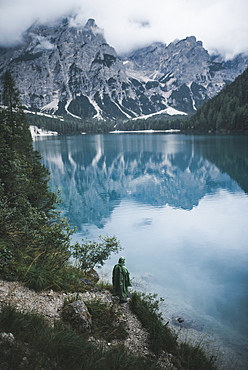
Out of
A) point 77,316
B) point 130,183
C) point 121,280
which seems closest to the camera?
point 77,316

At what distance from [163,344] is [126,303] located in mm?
2332

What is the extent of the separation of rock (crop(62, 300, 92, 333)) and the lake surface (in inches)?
188

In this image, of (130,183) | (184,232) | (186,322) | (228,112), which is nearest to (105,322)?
(186,322)

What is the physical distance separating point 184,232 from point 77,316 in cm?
1750

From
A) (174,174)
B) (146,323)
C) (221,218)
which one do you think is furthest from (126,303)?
(174,174)

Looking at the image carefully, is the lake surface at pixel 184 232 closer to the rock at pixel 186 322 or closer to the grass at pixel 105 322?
the rock at pixel 186 322

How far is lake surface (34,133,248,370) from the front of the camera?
11.8 m

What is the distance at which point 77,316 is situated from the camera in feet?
25.3

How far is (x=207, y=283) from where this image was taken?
15.0 metres

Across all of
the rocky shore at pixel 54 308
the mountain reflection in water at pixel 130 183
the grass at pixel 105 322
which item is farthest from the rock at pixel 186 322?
the mountain reflection in water at pixel 130 183

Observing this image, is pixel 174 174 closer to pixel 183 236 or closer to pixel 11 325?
pixel 183 236

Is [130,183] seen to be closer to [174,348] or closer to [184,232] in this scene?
[184,232]

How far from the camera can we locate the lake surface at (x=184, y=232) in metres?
11.8

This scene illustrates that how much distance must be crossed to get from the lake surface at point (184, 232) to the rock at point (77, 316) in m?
4.78
